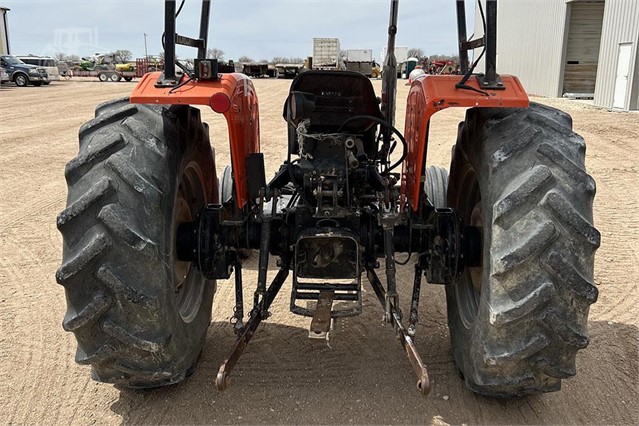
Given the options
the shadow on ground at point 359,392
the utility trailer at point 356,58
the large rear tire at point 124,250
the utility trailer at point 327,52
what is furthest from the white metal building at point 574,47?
the large rear tire at point 124,250

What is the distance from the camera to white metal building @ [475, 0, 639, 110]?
17812mm

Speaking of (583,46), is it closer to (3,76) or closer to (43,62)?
(3,76)

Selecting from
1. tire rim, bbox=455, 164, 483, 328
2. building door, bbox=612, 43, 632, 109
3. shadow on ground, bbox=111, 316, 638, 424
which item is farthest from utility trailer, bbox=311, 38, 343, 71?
building door, bbox=612, 43, 632, 109

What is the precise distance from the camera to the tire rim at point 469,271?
11.4ft

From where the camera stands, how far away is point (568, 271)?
2598 mm

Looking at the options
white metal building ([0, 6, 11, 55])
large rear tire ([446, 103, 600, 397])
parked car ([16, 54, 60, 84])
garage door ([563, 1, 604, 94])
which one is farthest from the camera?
white metal building ([0, 6, 11, 55])

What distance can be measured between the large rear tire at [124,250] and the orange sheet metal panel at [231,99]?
0.58 ft

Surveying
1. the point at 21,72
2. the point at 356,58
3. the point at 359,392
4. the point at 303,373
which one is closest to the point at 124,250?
the point at 303,373

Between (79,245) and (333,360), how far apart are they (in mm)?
1735

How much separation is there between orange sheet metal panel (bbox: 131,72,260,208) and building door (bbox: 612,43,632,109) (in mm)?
16832

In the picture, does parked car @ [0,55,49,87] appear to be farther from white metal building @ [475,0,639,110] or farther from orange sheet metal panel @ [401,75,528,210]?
orange sheet metal panel @ [401,75,528,210]

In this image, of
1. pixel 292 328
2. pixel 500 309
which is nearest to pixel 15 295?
pixel 292 328

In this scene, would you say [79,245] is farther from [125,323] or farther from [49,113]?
[49,113]

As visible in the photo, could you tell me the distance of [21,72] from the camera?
109ft
